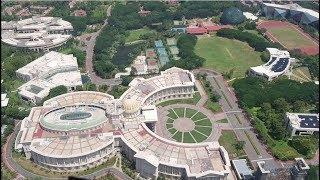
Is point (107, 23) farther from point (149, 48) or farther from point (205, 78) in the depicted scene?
point (205, 78)

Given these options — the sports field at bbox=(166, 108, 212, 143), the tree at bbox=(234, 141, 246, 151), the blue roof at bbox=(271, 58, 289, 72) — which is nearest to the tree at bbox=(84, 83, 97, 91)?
the sports field at bbox=(166, 108, 212, 143)

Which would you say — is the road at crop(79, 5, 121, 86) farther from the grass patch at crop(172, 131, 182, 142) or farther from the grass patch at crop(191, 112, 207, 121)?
the grass patch at crop(172, 131, 182, 142)

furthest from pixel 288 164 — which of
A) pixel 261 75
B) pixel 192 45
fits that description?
pixel 192 45

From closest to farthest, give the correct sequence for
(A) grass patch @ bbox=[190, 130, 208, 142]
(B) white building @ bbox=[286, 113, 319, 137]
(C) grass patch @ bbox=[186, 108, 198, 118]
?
(B) white building @ bbox=[286, 113, 319, 137] → (A) grass patch @ bbox=[190, 130, 208, 142] → (C) grass patch @ bbox=[186, 108, 198, 118]

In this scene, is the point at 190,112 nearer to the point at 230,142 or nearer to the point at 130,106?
the point at 230,142

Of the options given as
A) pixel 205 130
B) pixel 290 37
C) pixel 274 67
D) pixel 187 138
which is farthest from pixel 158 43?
pixel 187 138

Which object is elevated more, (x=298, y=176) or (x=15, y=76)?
(x=298, y=176)
